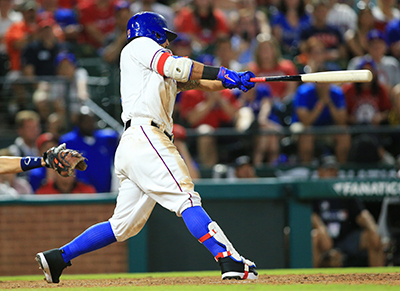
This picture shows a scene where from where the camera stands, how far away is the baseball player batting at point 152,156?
3.48 meters

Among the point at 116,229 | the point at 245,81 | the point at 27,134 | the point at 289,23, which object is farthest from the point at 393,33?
the point at 116,229

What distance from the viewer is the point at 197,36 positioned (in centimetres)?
886

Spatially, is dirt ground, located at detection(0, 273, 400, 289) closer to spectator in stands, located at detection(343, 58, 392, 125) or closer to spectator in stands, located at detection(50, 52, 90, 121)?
spectator in stands, located at detection(50, 52, 90, 121)

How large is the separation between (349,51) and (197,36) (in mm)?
2409

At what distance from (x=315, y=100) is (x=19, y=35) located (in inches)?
173

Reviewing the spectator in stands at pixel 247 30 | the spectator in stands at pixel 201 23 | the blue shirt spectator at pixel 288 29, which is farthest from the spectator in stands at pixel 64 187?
the blue shirt spectator at pixel 288 29

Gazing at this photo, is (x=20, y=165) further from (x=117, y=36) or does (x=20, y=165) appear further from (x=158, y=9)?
(x=158, y=9)

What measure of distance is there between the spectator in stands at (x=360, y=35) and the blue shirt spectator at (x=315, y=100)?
1.64 meters

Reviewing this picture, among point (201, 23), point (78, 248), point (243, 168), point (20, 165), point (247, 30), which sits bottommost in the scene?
point (78, 248)

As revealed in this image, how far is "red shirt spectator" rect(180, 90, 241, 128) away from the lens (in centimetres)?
720

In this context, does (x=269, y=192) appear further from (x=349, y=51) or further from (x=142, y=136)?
(x=349, y=51)

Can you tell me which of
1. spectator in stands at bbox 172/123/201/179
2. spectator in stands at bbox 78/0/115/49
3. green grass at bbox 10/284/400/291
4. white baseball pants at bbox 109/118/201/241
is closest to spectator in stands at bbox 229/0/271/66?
spectator in stands at bbox 78/0/115/49

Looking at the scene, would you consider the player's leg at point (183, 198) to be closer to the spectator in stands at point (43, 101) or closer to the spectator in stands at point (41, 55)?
the spectator in stands at point (43, 101)

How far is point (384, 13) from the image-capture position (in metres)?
9.30
